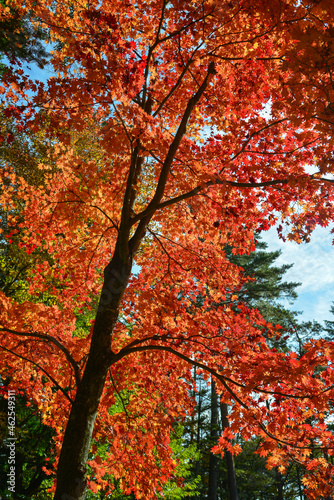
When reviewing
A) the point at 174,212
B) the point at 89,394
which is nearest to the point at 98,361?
the point at 89,394

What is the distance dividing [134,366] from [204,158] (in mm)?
3624

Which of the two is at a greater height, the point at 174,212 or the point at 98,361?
the point at 174,212

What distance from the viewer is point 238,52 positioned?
13.8ft

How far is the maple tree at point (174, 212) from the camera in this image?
324cm

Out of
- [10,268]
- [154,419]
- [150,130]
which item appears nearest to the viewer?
[150,130]

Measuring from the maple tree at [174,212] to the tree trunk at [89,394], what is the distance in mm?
15

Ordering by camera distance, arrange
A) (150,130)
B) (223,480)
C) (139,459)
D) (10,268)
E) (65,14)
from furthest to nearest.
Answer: (223,480) → (10,268) → (65,14) → (139,459) → (150,130)

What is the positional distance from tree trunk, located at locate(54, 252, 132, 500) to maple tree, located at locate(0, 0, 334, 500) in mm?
15

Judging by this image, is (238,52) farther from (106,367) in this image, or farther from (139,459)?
(139,459)

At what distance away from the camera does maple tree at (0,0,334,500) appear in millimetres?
3238

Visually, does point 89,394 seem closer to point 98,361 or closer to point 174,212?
point 98,361

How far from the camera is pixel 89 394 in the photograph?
11.0ft

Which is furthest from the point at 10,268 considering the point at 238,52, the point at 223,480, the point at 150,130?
the point at 223,480

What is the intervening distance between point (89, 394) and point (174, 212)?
3502 millimetres
